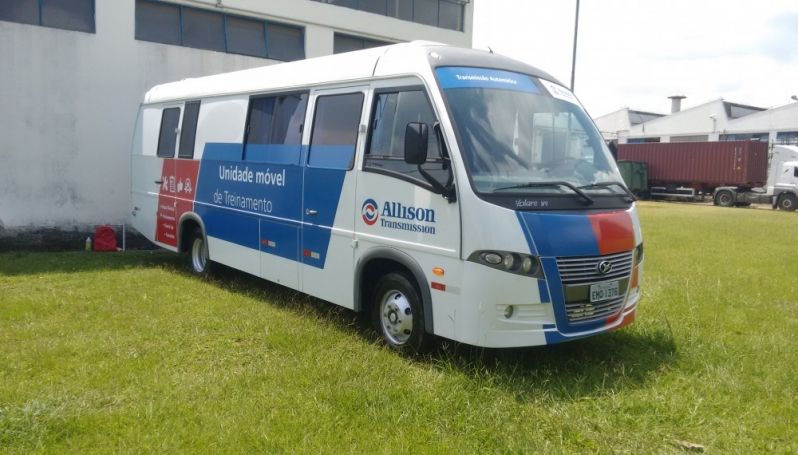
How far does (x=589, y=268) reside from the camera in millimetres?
→ 5266

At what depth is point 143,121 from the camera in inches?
421

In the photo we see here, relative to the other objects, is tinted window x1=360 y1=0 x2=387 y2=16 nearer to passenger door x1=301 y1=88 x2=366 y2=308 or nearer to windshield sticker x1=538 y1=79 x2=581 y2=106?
passenger door x1=301 y1=88 x2=366 y2=308

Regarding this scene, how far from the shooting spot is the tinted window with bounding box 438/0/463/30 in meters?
17.7

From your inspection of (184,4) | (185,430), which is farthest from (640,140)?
(185,430)

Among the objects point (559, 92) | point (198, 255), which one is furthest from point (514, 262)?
point (198, 255)

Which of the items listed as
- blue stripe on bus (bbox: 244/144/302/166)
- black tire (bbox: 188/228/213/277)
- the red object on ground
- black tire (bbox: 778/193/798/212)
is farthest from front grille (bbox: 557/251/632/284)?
black tire (bbox: 778/193/798/212)

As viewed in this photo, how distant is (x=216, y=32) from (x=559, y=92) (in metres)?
9.76

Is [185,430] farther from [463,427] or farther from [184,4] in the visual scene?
[184,4]

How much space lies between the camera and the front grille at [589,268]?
5109 mm

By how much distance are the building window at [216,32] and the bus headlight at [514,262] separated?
10.5 m

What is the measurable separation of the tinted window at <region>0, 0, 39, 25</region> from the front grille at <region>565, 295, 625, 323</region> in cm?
1106

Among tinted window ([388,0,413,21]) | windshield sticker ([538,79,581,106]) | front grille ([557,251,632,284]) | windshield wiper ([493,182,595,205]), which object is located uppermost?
tinted window ([388,0,413,21])

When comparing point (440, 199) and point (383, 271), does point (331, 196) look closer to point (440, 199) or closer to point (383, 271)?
point (383, 271)

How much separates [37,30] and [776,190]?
31.2m
